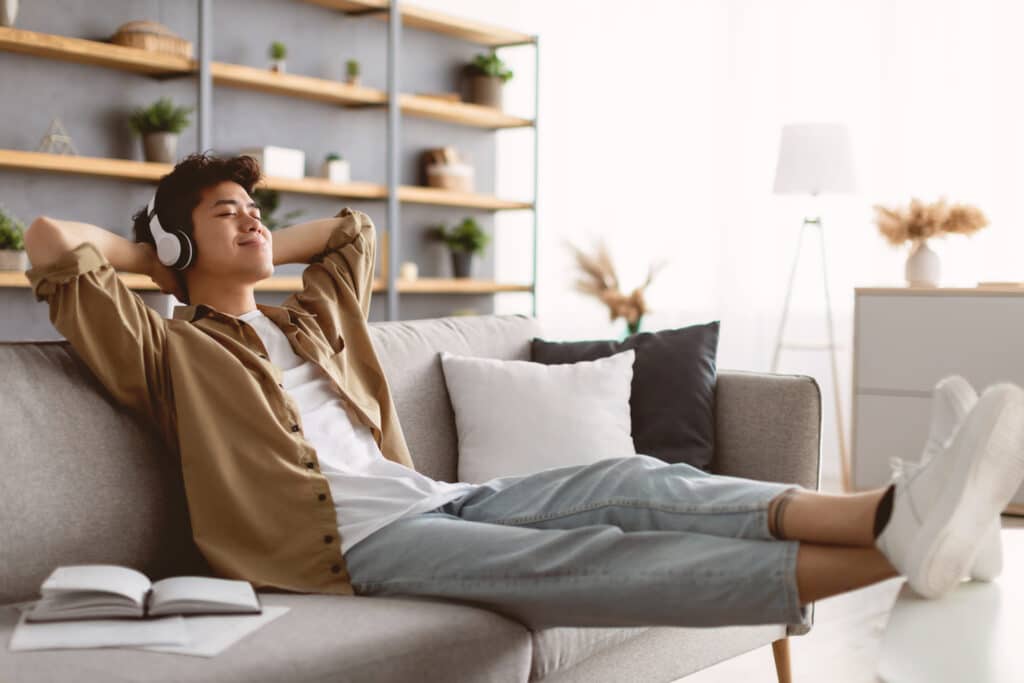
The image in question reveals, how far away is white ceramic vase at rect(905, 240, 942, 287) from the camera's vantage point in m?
4.88

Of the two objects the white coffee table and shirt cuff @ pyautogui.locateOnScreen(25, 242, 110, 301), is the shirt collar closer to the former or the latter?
shirt cuff @ pyautogui.locateOnScreen(25, 242, 110, 301)

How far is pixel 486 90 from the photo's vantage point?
5.50 metres

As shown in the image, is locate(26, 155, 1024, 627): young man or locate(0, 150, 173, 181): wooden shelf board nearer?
locate(26, 155, 1024, 627): young man

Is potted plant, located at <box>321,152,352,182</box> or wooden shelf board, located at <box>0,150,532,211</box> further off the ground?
potted plant, located at <box>321,152,352,182</box>

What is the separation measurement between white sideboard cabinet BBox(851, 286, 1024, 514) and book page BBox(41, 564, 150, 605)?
371 centimetres

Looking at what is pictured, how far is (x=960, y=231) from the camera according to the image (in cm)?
482

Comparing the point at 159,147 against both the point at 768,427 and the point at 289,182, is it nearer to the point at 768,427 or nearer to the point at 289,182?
the point at 289,182

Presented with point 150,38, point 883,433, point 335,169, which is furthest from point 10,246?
point 883,433

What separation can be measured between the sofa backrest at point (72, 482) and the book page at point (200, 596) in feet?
0.75

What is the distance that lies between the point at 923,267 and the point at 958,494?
3.75 metres

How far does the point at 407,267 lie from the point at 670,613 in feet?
12.0

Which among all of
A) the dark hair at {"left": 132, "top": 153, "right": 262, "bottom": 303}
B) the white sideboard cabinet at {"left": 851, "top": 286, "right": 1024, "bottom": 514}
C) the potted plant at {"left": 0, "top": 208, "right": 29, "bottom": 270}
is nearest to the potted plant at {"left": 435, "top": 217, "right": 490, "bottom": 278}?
the white sideboard cabinet at {"left": 851, "top": 286, "right": 1024, "bottom": 514}

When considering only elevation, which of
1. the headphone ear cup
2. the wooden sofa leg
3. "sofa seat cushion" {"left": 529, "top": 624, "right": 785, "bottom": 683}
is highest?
the headphone ear cup

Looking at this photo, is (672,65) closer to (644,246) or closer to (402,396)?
(644,246)
